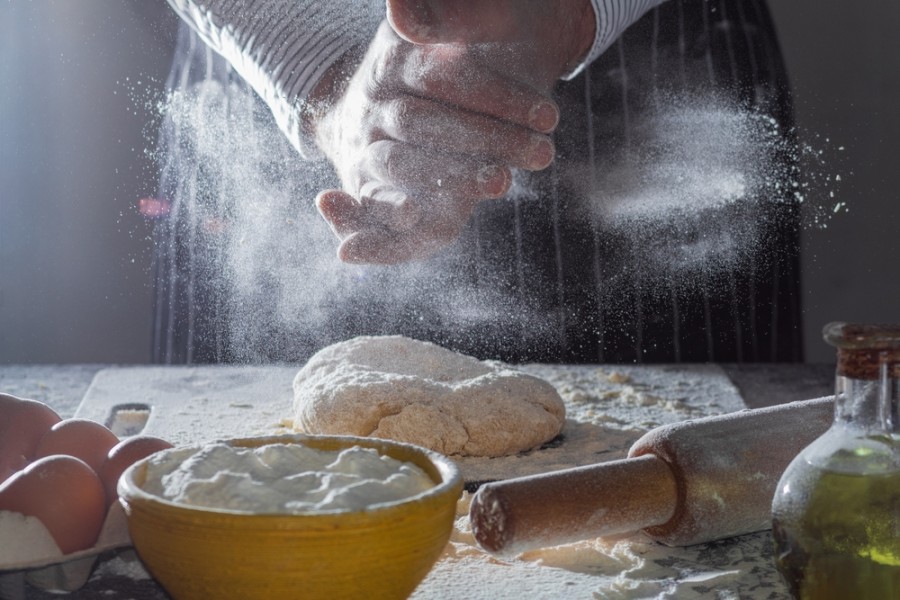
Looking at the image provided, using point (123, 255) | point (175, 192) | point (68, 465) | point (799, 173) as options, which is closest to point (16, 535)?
point (68, 465)

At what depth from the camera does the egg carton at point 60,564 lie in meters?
1.18

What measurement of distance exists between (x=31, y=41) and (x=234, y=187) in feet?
3.76

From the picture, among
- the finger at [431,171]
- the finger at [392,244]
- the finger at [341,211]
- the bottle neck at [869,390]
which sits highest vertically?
the finger at [431,171]

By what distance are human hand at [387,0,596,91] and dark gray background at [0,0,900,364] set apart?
4.00 ft

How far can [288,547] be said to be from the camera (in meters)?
0.98

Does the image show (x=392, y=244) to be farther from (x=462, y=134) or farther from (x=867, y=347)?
(x=867, y=347)

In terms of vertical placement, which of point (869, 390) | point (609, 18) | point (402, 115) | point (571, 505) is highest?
point (609, 18)

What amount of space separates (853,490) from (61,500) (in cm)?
88

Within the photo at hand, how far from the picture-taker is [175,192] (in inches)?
125

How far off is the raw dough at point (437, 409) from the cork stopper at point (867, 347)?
3.01ft

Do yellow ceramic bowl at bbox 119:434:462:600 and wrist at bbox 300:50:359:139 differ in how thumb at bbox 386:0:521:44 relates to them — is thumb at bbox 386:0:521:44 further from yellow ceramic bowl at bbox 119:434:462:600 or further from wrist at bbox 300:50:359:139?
yellow ceramic bowl at bbox 119:434:462:600

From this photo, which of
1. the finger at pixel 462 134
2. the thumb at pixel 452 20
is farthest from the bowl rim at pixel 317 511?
the finger at pixel 462 134

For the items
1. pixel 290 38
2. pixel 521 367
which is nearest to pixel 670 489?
pixel 521 367

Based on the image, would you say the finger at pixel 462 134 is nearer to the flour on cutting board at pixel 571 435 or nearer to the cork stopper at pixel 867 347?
the flour on cutting board at pixel 571 435
